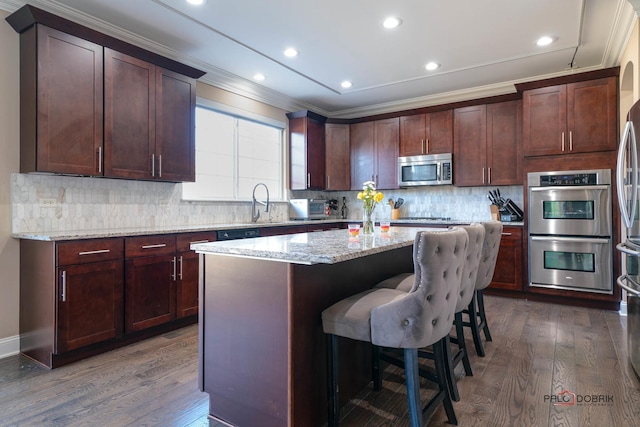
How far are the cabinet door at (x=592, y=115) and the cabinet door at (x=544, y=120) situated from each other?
7cm

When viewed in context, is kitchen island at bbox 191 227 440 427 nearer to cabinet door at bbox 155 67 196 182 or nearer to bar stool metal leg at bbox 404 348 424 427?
bar stool metal leg at bbox 404 348 424 427

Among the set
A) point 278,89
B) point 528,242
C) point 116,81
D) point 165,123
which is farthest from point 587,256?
point 116,81

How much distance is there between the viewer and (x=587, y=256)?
13.3 feet

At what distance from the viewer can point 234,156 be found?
487cm

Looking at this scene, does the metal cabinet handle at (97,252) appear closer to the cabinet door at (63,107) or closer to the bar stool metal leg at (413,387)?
the cabinet door at (63,107)

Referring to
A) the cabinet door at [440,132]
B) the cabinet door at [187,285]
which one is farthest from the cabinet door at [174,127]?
the cabinet door at [440,132]

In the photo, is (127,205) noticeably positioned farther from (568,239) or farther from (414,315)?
(568,239)

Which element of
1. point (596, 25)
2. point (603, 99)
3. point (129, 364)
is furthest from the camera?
point (603, 99)

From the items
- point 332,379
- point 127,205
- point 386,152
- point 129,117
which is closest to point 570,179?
point 386,152

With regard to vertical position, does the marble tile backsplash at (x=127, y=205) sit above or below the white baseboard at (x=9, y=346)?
above

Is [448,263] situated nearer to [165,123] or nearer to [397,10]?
[397,10]

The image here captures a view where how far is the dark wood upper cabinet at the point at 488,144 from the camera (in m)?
4.77

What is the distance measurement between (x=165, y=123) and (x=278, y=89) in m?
2.04

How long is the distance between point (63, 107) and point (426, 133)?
14.3 feet
